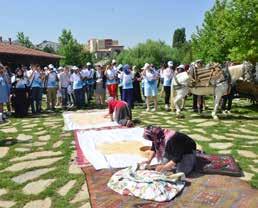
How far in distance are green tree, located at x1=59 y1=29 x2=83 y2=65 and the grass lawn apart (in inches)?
1726

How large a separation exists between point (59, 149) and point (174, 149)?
336cm

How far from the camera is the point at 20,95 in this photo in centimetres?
1462

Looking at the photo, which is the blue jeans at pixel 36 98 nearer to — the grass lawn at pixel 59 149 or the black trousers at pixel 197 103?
the grass lawn at pixel 59 149

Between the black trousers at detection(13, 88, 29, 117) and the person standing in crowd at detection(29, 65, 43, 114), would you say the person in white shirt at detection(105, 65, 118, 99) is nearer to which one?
the person standing in crowd at detection(29, 65, 43, 114)

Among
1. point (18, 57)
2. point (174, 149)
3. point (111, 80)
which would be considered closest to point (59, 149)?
point (174, 149)

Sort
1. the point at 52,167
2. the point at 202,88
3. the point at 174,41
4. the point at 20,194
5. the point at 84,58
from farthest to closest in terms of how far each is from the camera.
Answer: the point at 174,41, the point at 84,58, the point at 202,88, the point at 52,167, the point at 20,194

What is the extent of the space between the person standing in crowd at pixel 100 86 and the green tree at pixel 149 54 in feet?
160

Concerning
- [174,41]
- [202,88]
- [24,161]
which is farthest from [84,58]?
[24,161]

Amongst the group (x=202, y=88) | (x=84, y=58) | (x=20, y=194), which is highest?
(x=84, y=58)

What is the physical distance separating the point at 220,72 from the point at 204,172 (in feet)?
20.6

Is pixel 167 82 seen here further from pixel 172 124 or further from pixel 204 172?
pixel 204 172

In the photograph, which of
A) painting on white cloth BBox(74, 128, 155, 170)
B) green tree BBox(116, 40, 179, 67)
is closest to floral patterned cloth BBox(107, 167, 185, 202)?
painting on white cloth BBox(74, 128, 155, 170)

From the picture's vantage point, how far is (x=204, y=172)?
6629 mm

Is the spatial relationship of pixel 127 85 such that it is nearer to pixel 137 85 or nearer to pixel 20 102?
pixel 137 85
